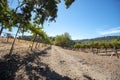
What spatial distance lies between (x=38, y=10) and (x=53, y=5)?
194 centimetres

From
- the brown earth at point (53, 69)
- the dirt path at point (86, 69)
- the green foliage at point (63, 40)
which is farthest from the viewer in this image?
the green foliage at point (63, 40)

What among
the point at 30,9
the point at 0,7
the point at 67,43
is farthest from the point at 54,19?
the point at 67,43

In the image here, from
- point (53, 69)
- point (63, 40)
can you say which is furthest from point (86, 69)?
point (63, 40)

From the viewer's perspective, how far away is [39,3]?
1814 cm

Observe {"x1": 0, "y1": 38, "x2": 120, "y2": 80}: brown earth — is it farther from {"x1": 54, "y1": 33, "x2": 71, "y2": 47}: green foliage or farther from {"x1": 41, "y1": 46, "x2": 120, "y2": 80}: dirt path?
{"x1": 54, "y1": 33, "x2": 71, "y2": 47}: green foliage

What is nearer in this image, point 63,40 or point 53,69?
point 53,69

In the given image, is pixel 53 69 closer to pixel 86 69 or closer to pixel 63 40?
pixel 86 69

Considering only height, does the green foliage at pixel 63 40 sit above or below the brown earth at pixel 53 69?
above

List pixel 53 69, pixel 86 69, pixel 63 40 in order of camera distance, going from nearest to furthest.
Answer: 1. pixel 53 69
2. pixel 86 69
3. pixel 63 40

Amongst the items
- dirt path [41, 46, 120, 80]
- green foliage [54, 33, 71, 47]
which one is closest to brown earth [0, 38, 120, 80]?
dirt path [41, 46, 120, 80]

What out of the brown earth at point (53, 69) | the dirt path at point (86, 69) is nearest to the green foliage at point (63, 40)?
the dirt path at point (86, 69)

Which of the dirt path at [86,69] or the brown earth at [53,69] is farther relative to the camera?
the dirt path at [86,69]

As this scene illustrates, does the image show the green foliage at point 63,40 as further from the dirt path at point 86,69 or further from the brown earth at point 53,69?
the brown earth at point 53,69

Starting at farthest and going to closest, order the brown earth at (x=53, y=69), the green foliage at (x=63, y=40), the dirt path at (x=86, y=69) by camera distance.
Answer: the green foliage at (x=63, y=40) < the dirt path at (x=86, y=69) < the brown earth at (x=53, y=69)
